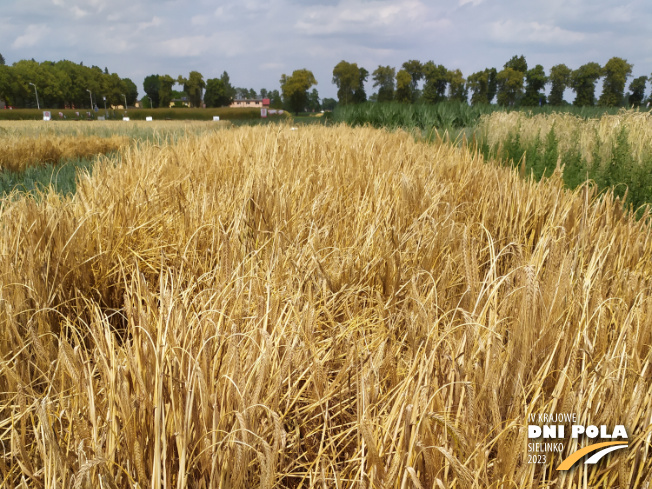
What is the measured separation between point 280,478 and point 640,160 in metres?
5.42

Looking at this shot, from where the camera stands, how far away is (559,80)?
6316cm

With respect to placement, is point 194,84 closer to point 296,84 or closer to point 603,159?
point 296,84

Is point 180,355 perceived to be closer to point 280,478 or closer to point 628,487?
point 280,478

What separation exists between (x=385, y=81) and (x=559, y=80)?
1052 inches

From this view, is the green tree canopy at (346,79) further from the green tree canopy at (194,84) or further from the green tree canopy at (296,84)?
the green tree canopy at (194,84)

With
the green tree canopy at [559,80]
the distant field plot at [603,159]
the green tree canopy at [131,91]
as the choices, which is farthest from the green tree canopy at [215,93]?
the distant field plot at [603,159]

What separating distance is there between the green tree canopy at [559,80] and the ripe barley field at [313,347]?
7020cm

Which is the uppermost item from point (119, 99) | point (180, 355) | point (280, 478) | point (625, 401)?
point (119, 99)

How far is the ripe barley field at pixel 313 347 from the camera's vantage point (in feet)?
3.68

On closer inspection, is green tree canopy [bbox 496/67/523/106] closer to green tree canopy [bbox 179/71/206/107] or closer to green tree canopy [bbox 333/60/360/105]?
green tree canopy [bbox 333/60/360/105]

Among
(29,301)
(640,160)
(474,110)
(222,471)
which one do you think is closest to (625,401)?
(222,471)

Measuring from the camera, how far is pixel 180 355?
1383 millimetres

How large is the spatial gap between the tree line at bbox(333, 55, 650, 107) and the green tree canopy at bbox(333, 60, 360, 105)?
11cm

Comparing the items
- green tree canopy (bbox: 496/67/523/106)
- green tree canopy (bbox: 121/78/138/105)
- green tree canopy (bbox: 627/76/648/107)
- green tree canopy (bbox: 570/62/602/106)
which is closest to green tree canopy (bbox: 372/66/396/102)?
green tree canopy (bbox: 496/67/523/106)
